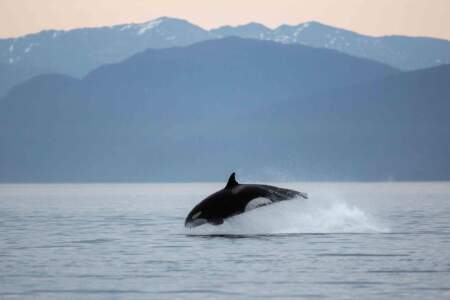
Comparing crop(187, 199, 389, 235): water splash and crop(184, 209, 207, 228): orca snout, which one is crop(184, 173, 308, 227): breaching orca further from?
crop(187, 199, 389, 235): water splash

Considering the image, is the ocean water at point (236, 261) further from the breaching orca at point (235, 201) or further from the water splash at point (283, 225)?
the breaching orca at point (235, 201)

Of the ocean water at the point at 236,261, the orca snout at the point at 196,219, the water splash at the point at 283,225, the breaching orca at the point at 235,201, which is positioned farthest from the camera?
the water splash at the point at 283,225

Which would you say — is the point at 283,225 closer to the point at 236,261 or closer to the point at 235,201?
the point at 235,201

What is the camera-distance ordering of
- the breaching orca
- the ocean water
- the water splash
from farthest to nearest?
1. the water splash
2. the breaching orca
3. the ocean water

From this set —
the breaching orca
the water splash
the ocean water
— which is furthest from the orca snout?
the water splash

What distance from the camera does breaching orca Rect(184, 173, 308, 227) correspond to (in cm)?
3162

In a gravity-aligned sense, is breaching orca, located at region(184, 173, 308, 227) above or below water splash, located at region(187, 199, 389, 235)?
above

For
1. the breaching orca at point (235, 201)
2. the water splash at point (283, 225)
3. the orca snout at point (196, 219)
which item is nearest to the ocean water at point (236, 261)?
the water splash at point (283, 225)

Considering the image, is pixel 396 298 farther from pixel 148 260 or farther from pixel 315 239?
pixel 315 239

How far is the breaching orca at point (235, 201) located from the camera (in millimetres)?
31625

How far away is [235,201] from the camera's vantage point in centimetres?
3198

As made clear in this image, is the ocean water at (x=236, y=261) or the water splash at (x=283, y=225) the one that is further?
the water splash at (x=283, y=225)

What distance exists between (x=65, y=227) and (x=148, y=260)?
16.8 m

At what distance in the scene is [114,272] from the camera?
25562 millimetres
